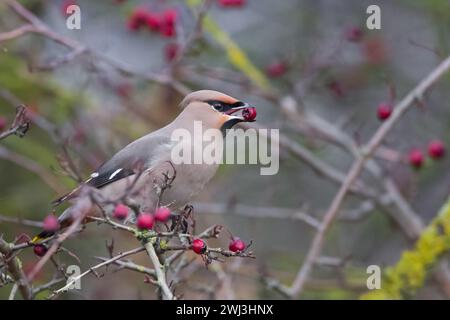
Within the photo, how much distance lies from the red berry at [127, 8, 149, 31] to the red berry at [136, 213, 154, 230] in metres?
2.56

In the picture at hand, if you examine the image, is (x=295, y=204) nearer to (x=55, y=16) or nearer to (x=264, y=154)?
(x=264, y=154)

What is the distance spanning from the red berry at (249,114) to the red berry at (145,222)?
25.7 inches

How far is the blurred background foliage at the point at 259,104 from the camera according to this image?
15.5ft

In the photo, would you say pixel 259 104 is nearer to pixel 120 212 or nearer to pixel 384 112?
pixel 384 112

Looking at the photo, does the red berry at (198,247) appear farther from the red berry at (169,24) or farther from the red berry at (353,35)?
the red berry at (353,35)

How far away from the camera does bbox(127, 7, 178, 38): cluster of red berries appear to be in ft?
15.0

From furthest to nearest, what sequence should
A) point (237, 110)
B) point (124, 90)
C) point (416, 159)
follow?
point (124, 90) → point (416, 159) → point (237, 110)

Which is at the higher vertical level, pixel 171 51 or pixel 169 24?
Result: pixel 169 24

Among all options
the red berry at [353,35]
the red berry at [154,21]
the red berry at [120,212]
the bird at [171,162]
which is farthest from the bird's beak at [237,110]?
the red berry at [353,35]

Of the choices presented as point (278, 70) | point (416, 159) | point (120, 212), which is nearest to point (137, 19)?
point (278, 70)

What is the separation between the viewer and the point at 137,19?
479cm

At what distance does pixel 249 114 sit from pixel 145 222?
0.73 metres

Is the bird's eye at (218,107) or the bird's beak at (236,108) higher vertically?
the bird's eye at (218,107)
